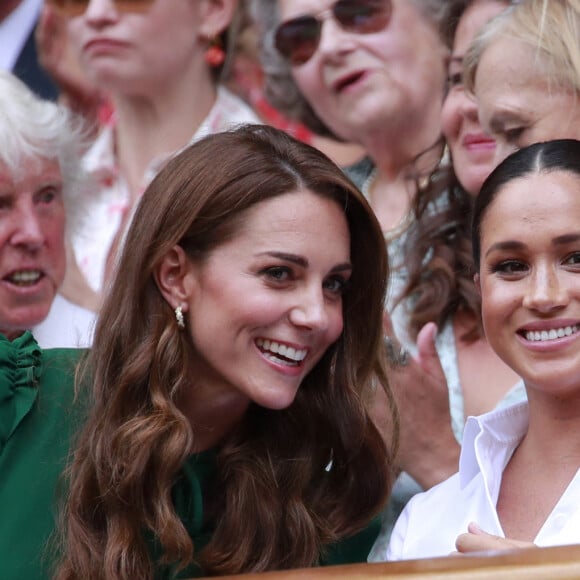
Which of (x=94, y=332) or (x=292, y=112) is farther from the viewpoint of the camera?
(x=292, y=112)

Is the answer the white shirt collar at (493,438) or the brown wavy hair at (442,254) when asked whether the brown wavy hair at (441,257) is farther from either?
the white shirt collar at (493,438)

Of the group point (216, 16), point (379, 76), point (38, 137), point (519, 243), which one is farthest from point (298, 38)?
point (519, 243)

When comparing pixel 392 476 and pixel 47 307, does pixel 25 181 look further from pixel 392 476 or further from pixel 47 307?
pixel 392 476

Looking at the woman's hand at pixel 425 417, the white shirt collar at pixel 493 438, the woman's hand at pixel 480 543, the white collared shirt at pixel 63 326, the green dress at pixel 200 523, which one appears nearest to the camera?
the woman's hand at pixel 480 543

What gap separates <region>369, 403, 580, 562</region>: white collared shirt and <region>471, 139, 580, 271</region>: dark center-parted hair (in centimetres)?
25

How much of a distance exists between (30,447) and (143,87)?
137 cm

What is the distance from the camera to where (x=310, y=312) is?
83.6 inches

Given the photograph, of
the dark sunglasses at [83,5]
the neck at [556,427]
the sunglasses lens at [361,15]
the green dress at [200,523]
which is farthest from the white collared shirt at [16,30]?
the neck at [556,427]

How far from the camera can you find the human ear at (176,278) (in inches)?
85.7

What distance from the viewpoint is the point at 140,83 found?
10.9 feet

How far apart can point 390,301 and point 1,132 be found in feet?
2.94

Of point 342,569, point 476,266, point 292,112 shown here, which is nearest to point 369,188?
point 292,112

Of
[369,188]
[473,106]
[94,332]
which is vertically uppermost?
[473,106]

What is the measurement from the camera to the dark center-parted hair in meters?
1.90
